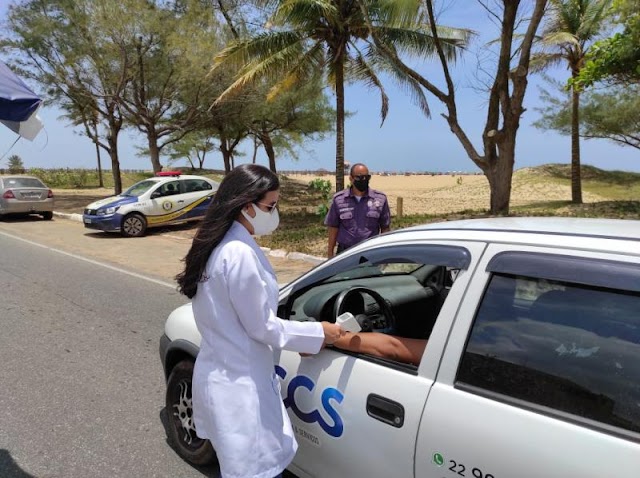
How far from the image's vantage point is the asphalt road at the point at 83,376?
332cm

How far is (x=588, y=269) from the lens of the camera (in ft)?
5.71

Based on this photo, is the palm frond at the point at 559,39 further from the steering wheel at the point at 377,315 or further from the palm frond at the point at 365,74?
the steering wheel at the point at 377,315

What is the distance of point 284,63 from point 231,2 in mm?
8914

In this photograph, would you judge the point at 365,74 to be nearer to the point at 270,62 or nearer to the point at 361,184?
the point at 270,62

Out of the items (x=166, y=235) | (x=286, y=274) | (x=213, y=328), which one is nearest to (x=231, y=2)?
(x=166, y=235)

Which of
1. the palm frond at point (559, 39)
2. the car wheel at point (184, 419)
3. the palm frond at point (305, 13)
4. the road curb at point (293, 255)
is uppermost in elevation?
the palm frond at point (559, 39)

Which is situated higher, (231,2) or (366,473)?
(231,2)

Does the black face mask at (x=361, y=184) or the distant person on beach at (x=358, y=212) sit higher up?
the black face mask at (x=361, y=184)

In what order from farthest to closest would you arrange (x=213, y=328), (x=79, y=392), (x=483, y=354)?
(x=79, y=392)
(x=213, y=328)
(x=483, y=354)

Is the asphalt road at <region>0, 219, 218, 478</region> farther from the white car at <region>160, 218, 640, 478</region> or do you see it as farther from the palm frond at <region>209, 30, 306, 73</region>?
the palm frond at <region>209, 30, 306, 73</region>

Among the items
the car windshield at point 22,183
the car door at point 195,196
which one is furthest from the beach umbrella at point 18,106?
the car windshield at point 22,183

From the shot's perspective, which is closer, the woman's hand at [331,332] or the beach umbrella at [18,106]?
the woman's hand at [331,332]

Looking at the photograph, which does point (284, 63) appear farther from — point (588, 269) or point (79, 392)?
point (588, 269)

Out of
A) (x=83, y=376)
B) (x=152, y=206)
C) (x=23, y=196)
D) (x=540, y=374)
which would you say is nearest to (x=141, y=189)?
(x=152, y=206)
